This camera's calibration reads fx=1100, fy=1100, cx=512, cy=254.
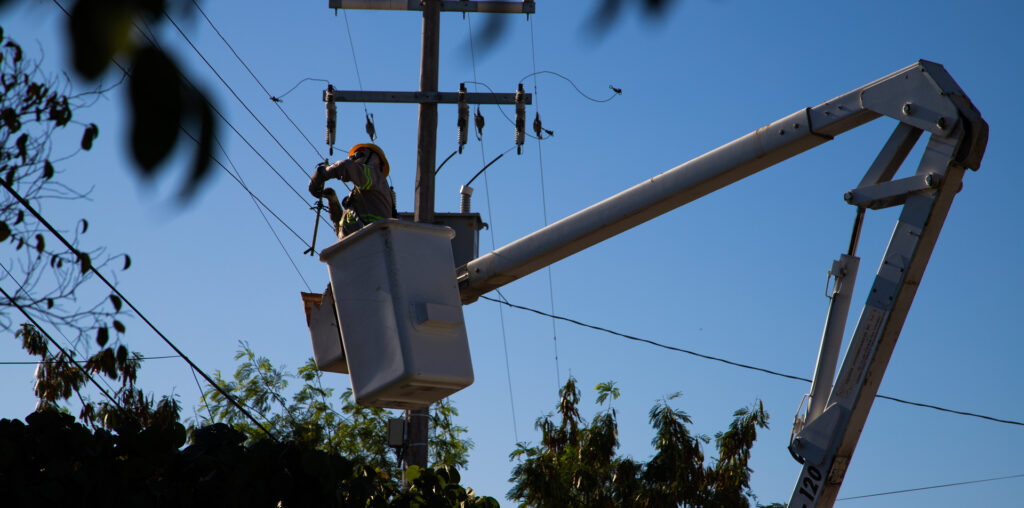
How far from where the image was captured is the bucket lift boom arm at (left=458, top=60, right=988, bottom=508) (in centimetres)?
662

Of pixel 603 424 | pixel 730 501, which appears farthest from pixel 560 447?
pixel 730 501

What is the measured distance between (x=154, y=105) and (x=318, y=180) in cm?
691

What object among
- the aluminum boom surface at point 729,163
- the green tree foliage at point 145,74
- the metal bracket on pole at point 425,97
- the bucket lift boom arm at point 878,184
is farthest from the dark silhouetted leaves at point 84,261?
the metal bracket on pole at point 425,97

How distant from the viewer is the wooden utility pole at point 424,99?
35.3 ft

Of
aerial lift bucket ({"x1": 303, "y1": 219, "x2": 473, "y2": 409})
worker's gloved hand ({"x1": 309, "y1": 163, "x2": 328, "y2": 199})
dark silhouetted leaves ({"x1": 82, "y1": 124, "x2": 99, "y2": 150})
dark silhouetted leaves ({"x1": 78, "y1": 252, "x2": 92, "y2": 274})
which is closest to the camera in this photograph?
dark silhouetted leaves ({"x1": 82, "y1": 124, "x2": 99, "y2": 150})

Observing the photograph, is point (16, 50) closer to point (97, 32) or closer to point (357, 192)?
point (357, 192)

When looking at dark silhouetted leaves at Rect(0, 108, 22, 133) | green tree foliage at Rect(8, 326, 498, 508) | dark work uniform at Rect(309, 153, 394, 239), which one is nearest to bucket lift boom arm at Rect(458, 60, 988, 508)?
dark work uniform at Rect(309, 153, 394, 239)

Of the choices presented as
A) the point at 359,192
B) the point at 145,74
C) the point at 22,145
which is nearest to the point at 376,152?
the point at 359,192

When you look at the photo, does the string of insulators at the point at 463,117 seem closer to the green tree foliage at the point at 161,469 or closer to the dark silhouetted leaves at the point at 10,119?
the green tree foliage at the point at 161,469

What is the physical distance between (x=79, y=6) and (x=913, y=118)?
21.1 ft

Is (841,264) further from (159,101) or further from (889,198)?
(159,101)

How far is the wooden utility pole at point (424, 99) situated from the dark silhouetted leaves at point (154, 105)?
32.4 ft

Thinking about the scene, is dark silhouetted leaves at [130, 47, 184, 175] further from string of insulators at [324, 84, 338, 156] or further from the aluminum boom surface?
string of insulators at [324, 84, 338, 156]

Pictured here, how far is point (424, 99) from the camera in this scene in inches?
455
